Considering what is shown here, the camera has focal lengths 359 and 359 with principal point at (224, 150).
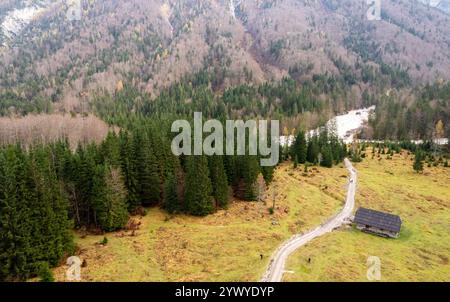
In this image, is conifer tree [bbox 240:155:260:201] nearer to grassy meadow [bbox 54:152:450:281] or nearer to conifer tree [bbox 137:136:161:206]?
grassy meadow [bbox 54:152:450:281]

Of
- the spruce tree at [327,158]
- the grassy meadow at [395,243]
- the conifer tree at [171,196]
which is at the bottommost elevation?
the grassy meadow at [395,243]

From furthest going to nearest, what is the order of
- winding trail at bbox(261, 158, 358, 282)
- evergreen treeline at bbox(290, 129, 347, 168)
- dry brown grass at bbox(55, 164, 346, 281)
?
evergreen treeline at bbox(290, 129, 347, 168) → dry brown grass at bbox(55, 164, 346, 281) → winding trail at bbox(261, 158, 358, 282)

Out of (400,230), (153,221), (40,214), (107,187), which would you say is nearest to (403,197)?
(400,230)

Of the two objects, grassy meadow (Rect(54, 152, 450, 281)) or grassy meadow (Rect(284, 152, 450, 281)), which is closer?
grassy meadow (Rect(54, 152, 450, 281))

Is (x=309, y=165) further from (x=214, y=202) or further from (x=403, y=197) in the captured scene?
(x=214, y=202)

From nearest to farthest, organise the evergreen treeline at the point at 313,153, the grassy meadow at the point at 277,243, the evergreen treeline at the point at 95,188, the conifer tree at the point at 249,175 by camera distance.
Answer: the evergreen treeline at the point at 95,188 → the grassy meadow at the point at 277,243 → the conifer tree at the point at 249,175 → the evergreen treeline at the point at 313,153

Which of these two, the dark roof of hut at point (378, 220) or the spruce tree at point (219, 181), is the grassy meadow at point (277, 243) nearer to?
the dark roof of hut at point (378, 220)

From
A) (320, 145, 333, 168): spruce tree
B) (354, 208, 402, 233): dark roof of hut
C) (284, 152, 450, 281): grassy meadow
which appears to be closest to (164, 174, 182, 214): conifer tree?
(284, 152, 450, 281): grassy meadow

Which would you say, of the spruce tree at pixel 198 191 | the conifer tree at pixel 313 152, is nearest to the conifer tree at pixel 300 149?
the conifer tree at pixel 313 152

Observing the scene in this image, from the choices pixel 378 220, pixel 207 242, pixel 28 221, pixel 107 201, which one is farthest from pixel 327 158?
pixel 28 221
